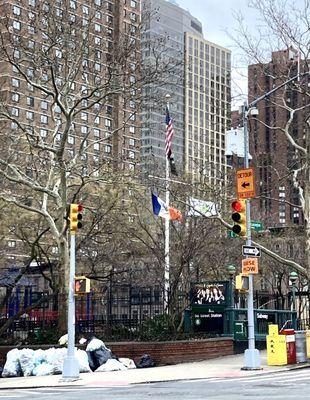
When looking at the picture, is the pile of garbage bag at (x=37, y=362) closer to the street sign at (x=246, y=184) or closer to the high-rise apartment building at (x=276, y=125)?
the street sign at (x=246, y=184)

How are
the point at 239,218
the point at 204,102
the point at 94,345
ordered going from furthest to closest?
the point at 204,102 → the point at 94,345 → the point at 239,218

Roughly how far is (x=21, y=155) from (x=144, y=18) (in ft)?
33.5

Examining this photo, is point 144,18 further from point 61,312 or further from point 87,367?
point 87,367

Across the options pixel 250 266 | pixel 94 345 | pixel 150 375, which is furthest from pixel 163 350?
pixel 250 266

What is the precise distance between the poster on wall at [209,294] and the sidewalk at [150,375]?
351cm

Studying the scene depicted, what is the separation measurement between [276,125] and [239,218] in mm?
13322

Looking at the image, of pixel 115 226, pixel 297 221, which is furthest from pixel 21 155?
pixel 297 221

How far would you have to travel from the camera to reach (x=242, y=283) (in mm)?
22062

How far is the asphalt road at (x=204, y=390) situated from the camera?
14.3m

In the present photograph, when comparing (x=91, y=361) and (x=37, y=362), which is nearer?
(x=37, y=362)

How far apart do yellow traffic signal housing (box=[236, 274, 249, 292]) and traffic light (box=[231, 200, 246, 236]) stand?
138cm

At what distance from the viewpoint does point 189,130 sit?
150 ft

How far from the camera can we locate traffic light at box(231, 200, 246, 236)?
2162cm

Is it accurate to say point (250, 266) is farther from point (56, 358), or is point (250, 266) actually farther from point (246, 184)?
point (56, 358)
